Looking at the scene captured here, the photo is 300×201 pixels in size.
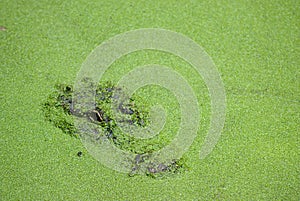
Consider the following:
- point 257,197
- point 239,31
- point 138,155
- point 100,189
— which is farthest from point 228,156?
point 239,31

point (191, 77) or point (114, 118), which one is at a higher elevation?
point (191, 77)

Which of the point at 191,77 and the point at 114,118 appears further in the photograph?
the point at 191,77

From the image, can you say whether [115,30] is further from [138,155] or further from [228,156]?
[228,156]
